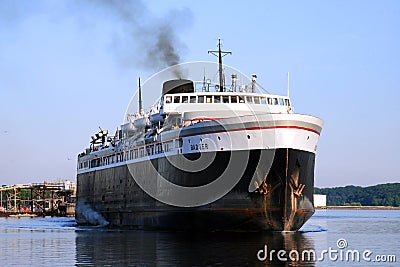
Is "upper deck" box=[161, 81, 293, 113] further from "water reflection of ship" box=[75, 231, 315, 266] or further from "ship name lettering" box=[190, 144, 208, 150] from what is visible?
"water reflection of ship" box=[75, 231, 315, 266]

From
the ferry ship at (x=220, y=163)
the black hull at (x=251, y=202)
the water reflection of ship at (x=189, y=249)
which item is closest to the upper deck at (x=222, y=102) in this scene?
the ferry ship at (x=220, y=163)

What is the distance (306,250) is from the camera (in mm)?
30672

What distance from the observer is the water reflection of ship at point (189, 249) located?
26062 millimetres

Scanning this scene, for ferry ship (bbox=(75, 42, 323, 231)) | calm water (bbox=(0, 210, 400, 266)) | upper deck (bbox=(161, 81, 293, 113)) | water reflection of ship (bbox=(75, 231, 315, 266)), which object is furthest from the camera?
upper deck (bbox=(161, 81, 293, 113))

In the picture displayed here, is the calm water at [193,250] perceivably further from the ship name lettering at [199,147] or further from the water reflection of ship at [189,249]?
the ship name lettering at [199,147]

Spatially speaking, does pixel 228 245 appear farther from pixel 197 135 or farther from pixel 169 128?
pixel 169 128

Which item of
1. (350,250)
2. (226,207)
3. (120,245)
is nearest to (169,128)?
(226,207)

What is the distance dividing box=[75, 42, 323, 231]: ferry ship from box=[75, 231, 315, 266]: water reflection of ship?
1.25 metres

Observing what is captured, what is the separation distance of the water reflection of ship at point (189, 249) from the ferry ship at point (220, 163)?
1245 millimetres

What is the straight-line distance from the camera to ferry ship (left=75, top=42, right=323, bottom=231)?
3766 cm

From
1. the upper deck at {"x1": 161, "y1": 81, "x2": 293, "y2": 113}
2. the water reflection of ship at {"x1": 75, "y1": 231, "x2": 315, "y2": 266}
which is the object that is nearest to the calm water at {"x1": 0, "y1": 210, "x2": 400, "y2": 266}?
the water reflection of ship at {"x1": 75, "y1": 231, "x2": 315, "y2": 266}

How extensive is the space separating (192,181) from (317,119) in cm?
794

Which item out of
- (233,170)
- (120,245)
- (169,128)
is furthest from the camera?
(169,128)

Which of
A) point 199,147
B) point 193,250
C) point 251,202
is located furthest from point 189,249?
point 199,147
